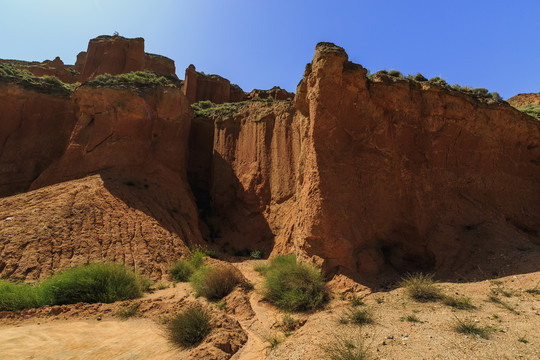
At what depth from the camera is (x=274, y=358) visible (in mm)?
4973

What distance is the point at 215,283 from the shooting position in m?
8.50

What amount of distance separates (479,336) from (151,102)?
17227 millimetres

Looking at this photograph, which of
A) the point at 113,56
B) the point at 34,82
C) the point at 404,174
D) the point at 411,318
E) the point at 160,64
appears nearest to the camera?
the point at 411,318

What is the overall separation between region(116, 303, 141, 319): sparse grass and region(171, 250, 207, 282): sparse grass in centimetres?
292

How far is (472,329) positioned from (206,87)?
39186 mm

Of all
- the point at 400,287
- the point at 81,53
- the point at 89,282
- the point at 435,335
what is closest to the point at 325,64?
the point at 400,287

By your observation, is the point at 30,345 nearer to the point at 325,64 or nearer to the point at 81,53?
the point at 325,64

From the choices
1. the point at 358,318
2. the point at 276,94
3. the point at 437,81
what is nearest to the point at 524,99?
the point at 276,94

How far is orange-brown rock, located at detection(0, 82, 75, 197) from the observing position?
1638 cm

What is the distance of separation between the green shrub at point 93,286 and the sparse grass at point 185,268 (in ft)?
6.36

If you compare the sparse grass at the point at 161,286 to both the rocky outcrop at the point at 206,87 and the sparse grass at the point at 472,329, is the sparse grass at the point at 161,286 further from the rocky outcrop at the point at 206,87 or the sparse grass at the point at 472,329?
the rocky outcrop at the point at 206,87

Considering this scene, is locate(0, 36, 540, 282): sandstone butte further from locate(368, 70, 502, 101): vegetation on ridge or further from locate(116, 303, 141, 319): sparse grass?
locate(116, 303, 141, 319): sparse grass

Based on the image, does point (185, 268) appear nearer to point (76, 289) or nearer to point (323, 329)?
point (76, 289)

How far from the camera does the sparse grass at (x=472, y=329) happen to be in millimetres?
4751
